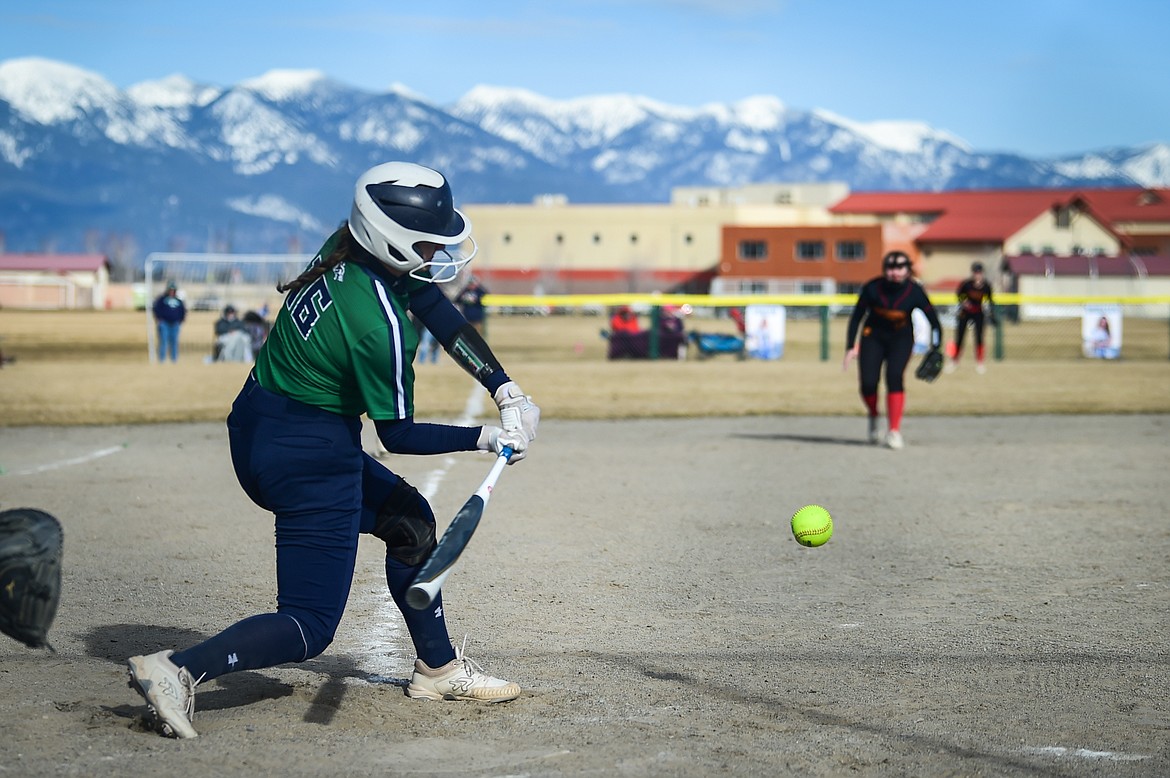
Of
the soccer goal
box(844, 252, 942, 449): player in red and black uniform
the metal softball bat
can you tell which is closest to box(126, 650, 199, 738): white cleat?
the metal softball bat

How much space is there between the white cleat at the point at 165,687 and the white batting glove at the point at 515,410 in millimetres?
1364

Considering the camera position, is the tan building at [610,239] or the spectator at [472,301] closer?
the spectator at [472,301]

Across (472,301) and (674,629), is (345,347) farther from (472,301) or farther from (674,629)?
(472,301)

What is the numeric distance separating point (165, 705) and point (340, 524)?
2.69 ft

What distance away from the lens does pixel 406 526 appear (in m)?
5.11

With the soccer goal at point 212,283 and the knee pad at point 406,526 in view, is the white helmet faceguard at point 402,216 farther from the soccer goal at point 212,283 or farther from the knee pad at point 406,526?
the soccer goal at point 212,283

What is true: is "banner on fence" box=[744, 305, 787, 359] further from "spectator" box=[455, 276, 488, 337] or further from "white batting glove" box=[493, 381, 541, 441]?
"white batting glove" box=[493, 381, 541, 441]

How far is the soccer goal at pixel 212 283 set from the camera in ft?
118

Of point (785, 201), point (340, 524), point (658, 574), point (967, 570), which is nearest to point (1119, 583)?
point (967, 570)

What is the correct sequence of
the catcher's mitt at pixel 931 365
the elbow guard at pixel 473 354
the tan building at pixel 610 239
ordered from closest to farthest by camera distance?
the elbow guard at pixel 473 354
the catcher's mitt at pixel 931 365
the tan building at pixel 610 239

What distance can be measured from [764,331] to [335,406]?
2668 centimetres

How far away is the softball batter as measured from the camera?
4.60 metres

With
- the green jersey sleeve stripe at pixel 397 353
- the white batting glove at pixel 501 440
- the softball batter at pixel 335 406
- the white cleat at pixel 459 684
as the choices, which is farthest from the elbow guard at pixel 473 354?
the white cleat at pixel 459 684

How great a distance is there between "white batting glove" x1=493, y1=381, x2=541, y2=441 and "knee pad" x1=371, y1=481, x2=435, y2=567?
510mm
